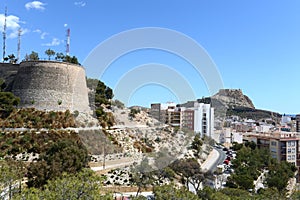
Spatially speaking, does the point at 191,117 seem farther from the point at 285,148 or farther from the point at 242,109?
the point at 242,109

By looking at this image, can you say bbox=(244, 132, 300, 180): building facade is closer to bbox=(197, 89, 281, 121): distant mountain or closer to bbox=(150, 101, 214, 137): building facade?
bbox=(150, 101, 214, 137): building facade

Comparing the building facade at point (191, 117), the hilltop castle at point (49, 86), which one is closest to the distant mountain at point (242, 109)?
the building facade at point (191, 117)

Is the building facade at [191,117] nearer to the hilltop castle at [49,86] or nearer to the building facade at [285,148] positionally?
the building facade at [285,148]

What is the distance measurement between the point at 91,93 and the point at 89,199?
62.5 feet

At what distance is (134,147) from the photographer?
16219 mm

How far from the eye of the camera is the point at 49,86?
57.2 ft

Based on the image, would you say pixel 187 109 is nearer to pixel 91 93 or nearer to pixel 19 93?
pixel 91 93

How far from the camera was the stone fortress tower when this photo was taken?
56.0 ft

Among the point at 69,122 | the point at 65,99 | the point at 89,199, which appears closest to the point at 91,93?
the point at 65,99

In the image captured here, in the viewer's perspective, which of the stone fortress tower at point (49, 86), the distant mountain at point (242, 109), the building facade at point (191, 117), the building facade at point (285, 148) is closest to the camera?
the stone fortress tower at point (49, 86)

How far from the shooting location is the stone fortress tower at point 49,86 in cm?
1708

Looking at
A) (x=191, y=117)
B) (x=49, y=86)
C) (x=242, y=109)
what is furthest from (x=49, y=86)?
(x=242, y=109)

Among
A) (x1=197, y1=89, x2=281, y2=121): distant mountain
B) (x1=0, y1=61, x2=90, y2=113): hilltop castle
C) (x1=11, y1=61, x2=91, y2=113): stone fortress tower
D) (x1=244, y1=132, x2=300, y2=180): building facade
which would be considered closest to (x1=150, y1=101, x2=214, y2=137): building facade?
(x1=244, y1=132, x2=300, y2=180): building facade

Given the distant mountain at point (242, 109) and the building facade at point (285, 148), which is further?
the distant mountain at point (242, 109)
